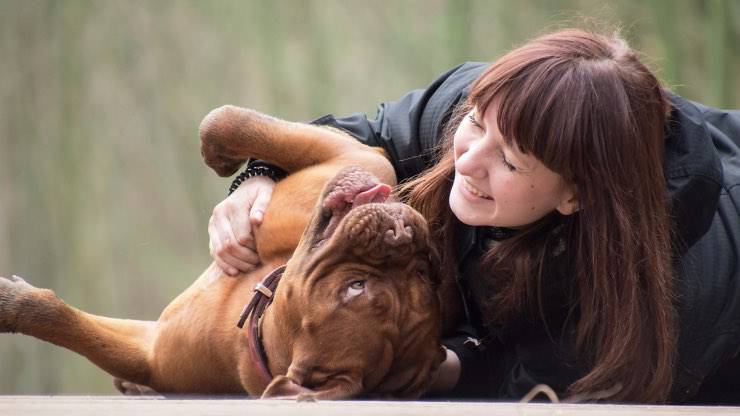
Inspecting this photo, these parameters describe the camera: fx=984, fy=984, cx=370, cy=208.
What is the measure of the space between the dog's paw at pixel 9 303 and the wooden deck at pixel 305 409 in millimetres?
931

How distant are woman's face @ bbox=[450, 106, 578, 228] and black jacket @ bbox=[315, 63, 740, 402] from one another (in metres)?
0.28

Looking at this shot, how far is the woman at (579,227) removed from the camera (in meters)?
2.28

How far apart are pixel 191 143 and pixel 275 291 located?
2.99 m

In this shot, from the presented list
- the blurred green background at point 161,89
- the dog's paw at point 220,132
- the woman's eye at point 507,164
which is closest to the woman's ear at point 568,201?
the woman's eye at point 507,164

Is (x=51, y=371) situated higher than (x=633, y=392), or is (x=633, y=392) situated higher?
(x=633, y=392)

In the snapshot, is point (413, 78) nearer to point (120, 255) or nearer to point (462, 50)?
point (462, 50)

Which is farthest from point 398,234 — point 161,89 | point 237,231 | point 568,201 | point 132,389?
point 161,89

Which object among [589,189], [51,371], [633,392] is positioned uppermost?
[589,189]

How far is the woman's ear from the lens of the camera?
237 cm

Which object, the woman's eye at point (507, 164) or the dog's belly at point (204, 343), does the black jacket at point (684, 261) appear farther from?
the dog's belly at point (204, 343)

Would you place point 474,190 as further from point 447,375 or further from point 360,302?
point 447,375

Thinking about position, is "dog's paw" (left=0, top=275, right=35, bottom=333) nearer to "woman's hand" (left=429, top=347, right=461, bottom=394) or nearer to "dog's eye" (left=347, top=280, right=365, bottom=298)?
"dog's eye" (left=347, top=280, right=365, bottom=298)

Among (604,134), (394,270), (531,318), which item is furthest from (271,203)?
(604,134)

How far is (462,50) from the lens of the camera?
17.5ft
